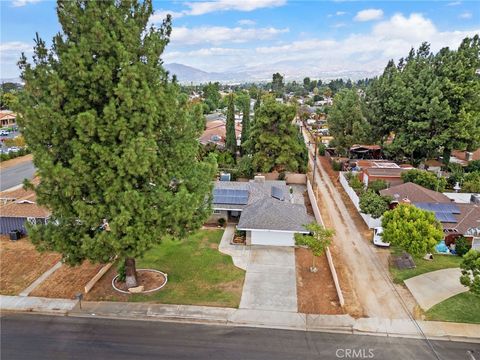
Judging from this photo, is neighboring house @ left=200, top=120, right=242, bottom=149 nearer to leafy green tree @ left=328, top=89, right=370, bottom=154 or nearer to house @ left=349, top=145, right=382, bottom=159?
leafy green tree @ left=328, top=89, right=370, bottom=154

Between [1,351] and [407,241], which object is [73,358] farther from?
[407,241]

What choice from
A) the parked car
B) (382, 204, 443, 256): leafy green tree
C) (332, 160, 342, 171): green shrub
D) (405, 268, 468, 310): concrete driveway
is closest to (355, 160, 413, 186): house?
(332, 160, 342, 171): green shrub

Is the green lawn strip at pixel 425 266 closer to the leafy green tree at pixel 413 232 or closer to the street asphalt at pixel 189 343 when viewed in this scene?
the leafy green tree at pixel 413 232

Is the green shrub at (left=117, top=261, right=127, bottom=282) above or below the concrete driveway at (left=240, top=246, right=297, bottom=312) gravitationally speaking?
above

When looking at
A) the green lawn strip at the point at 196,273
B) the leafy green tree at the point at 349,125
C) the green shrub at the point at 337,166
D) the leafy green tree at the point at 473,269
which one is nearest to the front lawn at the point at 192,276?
the green lawn strip at the point at 196,273

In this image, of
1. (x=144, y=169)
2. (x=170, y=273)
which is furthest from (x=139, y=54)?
(x=170, y=273)

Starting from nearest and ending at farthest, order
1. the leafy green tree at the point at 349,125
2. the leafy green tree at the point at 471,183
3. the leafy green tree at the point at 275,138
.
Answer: the leafy green tree at the point at 471,183 < the leafy green tree at the point at 275,138 < the leafy green tree at the point at 349,125
